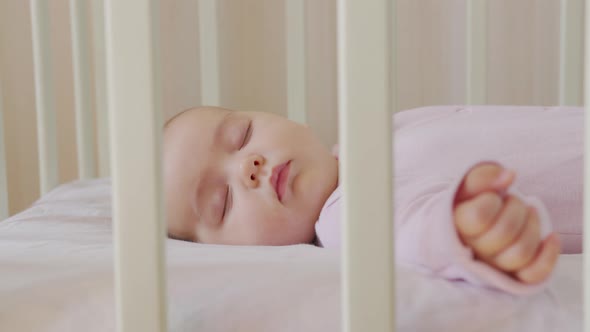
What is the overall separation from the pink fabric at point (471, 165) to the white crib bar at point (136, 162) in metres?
0.19

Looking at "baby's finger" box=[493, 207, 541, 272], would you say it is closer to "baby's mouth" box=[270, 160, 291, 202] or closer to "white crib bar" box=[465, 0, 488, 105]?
"baby's mouth" box=[270, 160, 291, 202]

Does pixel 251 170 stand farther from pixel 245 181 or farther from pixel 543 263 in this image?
pixel 543 263

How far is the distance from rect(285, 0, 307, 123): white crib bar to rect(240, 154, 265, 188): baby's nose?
41 cm

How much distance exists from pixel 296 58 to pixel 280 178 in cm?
43

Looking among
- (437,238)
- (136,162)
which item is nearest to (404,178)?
(437,238)

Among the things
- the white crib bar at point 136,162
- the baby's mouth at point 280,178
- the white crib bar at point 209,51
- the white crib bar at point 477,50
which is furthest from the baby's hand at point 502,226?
the white crib bar at point 209,51

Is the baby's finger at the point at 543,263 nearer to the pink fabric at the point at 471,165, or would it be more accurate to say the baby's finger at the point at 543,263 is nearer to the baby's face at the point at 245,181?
the pink fabric at the point at 471,165

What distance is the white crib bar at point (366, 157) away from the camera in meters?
0.42

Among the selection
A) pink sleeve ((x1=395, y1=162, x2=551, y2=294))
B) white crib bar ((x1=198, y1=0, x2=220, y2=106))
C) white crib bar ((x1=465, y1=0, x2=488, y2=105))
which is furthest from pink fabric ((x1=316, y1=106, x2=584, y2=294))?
white crib bar ((x1=198, y1=0, x2=220, y2=106))

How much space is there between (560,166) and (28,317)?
0.49m

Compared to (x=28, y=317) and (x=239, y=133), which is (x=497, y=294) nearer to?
(x=28, y=317)

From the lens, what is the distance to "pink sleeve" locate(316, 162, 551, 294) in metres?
0.46

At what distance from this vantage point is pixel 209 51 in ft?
4.03

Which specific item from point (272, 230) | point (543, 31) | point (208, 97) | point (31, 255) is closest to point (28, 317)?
point (31, 255)
